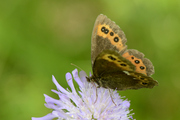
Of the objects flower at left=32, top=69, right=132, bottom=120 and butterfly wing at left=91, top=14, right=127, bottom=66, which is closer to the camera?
flower at left=32, top=69, right=132, bottom=120

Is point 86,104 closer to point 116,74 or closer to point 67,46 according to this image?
point 116,74

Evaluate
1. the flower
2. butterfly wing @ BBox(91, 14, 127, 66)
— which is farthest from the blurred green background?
butterfly wing @ BBox(91, 14, 127, 66)

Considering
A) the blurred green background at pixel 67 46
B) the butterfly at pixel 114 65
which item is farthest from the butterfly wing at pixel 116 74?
the blurred green background at pixel 67 46

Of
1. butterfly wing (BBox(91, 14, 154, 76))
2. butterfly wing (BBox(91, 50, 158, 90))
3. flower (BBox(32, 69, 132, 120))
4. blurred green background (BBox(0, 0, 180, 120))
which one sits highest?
blurred green background (BBox(0, 0, 180, 120))

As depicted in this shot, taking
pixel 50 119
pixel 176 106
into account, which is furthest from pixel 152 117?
pixel 50 119

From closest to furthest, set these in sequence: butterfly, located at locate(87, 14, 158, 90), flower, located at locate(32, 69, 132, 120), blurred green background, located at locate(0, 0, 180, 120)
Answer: flower, located at locate(32, 69, 132, 120), butterfly, located at locate(87, 14, 158, 90), blurred green background, located at locate(0, 0, 180, 120)

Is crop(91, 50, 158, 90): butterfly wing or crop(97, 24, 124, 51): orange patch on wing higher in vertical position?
crop(97, 24, 124, 51): orange patch on wing

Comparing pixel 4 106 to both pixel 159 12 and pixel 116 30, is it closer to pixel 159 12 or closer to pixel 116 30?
pixel 116 30

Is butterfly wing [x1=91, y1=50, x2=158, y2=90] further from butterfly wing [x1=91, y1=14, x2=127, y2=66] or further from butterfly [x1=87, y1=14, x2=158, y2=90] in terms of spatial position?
butterfly wing [x1=91, y1=14, x2=127, y2=66]

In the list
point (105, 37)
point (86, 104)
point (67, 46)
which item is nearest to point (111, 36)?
point (105, 37)
